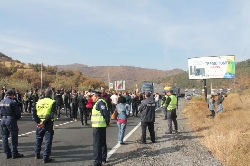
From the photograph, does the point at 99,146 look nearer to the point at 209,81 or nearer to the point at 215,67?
the point at 215,67

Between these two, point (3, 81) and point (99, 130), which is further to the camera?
point (3, 81)

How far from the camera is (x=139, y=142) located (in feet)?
33.7

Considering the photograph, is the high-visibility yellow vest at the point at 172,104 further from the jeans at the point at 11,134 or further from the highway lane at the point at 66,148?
the jeans at the point at 11,134

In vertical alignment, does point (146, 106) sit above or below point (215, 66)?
below

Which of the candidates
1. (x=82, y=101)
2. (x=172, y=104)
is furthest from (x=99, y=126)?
(x=82, y=101)

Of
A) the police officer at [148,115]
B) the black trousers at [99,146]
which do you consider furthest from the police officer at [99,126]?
the police officer at [148,115]

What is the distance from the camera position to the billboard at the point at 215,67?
117 feet

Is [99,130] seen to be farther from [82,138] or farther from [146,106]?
[82,138]

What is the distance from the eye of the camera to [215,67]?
118 ft

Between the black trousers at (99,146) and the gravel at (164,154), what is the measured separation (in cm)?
36

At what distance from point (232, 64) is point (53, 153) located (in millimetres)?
31329

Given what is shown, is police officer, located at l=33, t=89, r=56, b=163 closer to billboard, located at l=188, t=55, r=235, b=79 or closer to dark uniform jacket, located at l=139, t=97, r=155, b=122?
dark uniform jacket, located at l=139, t=97, r=155, b=122

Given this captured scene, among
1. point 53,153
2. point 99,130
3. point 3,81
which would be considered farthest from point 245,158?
point 3,81

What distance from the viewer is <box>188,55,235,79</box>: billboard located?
117 ft
